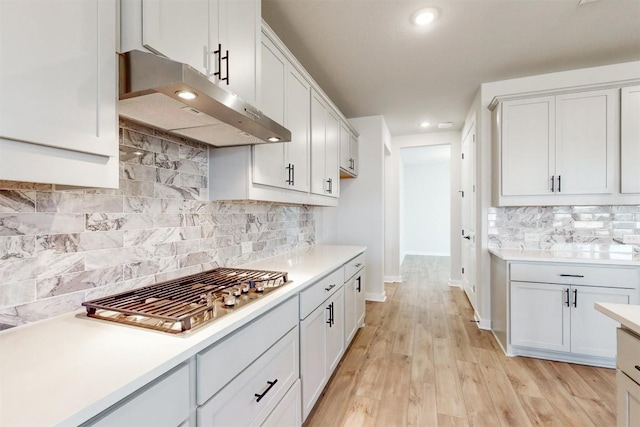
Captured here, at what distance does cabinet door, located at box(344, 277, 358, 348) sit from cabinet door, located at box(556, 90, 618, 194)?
83.4 inches

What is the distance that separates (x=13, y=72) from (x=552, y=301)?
11.0ft

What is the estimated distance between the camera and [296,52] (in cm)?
250

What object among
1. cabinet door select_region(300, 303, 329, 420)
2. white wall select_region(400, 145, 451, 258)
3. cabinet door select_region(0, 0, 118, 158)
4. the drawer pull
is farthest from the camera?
white wall select_region(400, 145, 451, 258)

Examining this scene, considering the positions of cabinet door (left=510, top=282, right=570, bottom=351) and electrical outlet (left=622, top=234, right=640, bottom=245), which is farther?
electrical outlet (left=622, top=234, right=640, bottom=245)

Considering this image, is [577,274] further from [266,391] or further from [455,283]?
[455,283]

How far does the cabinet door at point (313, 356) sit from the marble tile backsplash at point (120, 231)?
67cm

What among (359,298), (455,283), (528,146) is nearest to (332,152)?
(359,298)

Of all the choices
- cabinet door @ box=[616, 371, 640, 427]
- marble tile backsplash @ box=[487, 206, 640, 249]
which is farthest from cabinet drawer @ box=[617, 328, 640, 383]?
marble tile backsplash @ box=[487, 206, 640, 249]

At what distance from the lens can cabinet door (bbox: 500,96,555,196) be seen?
273cm

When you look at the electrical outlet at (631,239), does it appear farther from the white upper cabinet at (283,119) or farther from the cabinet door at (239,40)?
the cabinet door at (239,40)

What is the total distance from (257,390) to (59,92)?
3.88ft

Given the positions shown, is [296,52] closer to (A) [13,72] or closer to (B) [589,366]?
(A) [13,72]

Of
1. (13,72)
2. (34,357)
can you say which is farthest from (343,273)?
A: (13,72)

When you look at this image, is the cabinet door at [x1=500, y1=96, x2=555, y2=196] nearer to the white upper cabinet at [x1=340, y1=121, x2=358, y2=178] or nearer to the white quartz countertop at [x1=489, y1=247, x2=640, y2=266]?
the white quartz countertop at [x1=489, y1=247, x2=640, y2=266]
